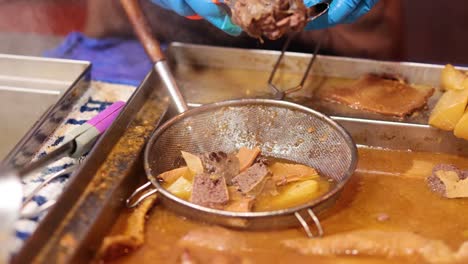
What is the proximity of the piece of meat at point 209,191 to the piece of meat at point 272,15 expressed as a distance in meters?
0.54

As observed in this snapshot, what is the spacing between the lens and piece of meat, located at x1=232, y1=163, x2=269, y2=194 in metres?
1.77

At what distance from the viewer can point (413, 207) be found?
1.79 m

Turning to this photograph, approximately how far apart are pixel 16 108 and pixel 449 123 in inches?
70.0

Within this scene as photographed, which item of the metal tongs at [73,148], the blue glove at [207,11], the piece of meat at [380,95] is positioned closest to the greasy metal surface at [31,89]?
the metal tongs at [73,148]

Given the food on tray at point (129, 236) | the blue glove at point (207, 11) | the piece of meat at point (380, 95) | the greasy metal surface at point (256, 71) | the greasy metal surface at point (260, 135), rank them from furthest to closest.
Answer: the greasy metal surface at point (256, 71), the piece of meat at point (380, 95), the blue glove at point (207, 11), the greasy metal surface at point (260, 135), the food on tray at point (129, 236)

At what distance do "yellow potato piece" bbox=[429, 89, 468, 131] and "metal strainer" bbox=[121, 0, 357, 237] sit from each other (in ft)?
1.23

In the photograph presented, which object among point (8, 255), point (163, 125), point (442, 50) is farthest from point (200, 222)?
point (442, 50)

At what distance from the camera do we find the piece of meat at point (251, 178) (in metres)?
1.77

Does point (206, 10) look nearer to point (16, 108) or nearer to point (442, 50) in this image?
point (16, 108)

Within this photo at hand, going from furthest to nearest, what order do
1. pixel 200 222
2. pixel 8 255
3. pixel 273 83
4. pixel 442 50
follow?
pixel 442 50 < pixel 273 83 < pixel 200 222 < pixel 8 255

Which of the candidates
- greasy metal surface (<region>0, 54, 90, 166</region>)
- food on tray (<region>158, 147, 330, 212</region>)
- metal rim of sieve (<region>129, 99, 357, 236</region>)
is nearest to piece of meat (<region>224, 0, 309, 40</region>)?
metal rim of sieve (<region>129, 99, 357, 236</region>)

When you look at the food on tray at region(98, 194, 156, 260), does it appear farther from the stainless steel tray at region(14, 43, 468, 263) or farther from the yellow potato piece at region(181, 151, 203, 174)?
the yellow potato piece at region(181, 151, 203, 174)

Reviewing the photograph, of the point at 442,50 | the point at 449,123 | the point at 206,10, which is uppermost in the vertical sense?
the point at 206,10

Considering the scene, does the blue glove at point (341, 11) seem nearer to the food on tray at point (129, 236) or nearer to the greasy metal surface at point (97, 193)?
the greasy metal surface at point (97, 193)
